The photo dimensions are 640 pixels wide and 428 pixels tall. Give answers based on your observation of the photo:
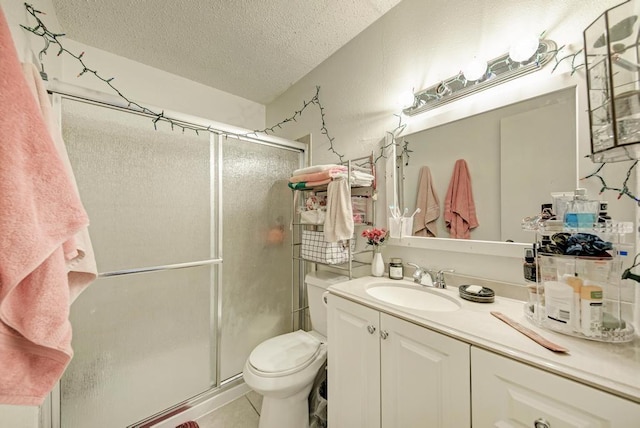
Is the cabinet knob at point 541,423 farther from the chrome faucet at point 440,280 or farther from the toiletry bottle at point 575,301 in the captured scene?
the chrome faucet at point 440,280

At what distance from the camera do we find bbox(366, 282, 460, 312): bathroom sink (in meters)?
1.00

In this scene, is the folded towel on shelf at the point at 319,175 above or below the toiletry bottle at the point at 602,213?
above

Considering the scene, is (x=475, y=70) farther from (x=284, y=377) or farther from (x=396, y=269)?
(x=284, y=377)

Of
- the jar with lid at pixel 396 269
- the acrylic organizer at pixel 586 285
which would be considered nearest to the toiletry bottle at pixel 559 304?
the acrylic organizer at pixel 586 285

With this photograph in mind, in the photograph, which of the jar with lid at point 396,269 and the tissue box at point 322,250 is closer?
the jar with lid at point 396,269

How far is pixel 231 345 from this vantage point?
1.64m

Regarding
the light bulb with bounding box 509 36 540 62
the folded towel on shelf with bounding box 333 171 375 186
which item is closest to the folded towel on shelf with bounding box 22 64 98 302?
the folded towel on shelf with bounding box 333 171 375 186

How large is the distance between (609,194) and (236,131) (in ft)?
6.02

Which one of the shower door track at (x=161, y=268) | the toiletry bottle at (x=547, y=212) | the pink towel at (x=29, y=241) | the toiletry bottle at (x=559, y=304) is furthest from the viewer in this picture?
the shower door track at (x=161, y=268)

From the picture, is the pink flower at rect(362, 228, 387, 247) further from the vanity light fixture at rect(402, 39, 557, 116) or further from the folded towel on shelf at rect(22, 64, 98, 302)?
the folded towel on shelf at rect(22, 64, 98, 302)

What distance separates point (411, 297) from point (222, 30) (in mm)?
1978

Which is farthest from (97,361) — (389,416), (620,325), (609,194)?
(609,194)

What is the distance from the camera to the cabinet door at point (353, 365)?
89cm

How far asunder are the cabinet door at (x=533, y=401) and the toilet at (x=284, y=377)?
80cm
